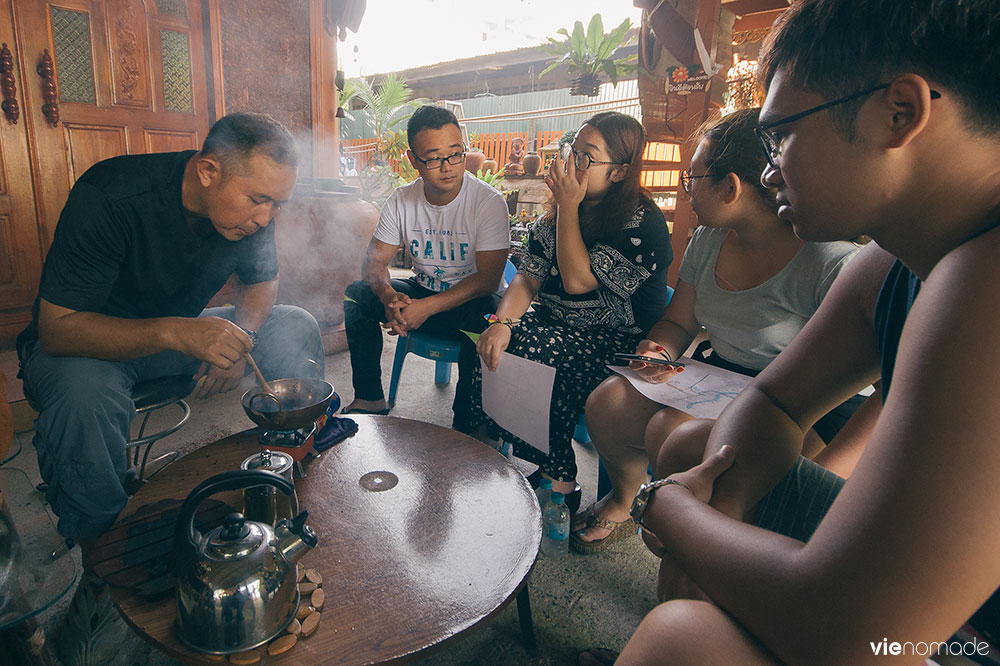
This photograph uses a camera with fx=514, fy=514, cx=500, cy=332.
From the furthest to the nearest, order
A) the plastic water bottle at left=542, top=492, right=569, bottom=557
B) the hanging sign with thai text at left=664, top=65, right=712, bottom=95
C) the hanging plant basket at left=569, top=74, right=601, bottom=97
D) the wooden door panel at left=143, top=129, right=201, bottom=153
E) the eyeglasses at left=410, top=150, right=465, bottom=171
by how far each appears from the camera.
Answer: the hanging plant basket at left=569, top=74, right=601, bottom=97 → the hanging sign with thai text at left=664, top=65, right=712, bottom=95 → the wooden door panel at left=143, top=129, right=201, bottom=153 → the eyeglasses at left=410, top=150, right=465, bottom=171 → the plastic water bottle at left=542, top=492, right=569, bottom=557

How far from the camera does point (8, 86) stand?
3764 mm

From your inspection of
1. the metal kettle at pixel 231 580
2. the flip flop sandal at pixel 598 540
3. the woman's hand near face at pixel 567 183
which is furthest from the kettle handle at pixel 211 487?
the woman's hand near face at pixel 567 183

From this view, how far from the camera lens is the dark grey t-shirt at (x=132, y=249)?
195 centimetres

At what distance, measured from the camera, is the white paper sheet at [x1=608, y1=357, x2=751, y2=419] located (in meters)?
1.81

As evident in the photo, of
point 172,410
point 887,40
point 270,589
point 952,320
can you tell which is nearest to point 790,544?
point 952,320

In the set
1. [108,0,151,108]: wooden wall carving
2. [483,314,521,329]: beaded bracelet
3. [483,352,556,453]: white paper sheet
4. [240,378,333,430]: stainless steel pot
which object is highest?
[108,0,151,108]: wooden wall carving

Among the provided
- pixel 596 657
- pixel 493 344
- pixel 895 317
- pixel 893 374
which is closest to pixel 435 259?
pixel 493 344

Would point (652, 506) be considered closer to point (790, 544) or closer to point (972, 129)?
point (790, 544)

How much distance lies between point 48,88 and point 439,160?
335cm

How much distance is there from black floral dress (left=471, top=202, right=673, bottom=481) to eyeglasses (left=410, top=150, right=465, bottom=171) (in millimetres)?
670

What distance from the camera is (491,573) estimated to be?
4.18 ft

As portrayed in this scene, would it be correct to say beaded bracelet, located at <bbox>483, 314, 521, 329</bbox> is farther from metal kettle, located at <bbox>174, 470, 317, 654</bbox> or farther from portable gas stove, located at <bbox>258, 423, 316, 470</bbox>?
metal kettle, located at <bbox>174, 470, 317, 654</bbox>

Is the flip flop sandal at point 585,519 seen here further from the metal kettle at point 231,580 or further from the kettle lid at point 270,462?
the metal kettle at point 231,580

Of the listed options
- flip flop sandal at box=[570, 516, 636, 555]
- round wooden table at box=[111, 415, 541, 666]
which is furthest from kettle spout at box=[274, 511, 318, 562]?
flip flop sandal at box=[570, 516, 636, 555]
